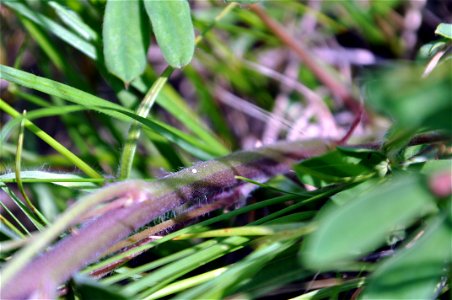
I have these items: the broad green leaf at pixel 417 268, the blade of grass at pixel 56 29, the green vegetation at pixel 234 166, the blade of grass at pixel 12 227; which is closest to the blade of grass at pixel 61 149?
the green vegetation at pixel 234 166

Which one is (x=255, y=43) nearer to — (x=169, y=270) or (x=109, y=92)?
(x=109, y=92)

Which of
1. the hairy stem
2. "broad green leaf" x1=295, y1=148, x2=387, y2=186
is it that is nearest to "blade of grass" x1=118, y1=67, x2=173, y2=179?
the hairy stem

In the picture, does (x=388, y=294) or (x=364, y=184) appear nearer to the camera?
(x=388, y=294)

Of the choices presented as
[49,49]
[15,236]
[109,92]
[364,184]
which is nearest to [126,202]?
[15,236]

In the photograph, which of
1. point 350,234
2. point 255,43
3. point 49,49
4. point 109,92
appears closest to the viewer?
point 350,234

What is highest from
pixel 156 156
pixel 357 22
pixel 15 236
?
pixel 357 22

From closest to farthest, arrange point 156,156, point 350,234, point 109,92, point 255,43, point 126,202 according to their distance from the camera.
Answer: point 350,234 → point 126,202 → point 156,156 → point 109,92 → point 255,43

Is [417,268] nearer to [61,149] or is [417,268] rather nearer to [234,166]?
[234,166]

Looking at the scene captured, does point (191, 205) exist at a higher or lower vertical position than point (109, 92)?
lower
